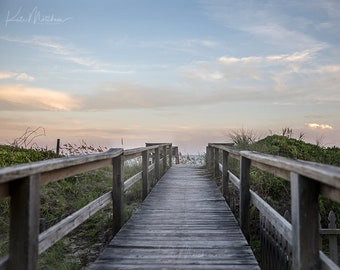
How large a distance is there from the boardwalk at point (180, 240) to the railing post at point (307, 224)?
1080mm

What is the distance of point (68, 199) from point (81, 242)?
230 centimetres

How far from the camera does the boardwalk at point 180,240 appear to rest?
12.5 feet

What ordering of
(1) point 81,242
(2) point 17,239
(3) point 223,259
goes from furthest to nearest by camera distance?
(1) point 81,242 < (3) point 223,259 < (2) point 17,239

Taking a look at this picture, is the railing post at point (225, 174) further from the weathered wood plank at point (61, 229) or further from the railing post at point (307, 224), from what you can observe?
the railing post at point (307, 224)

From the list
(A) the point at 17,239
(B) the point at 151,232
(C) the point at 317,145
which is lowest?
(B) the point at 151,232

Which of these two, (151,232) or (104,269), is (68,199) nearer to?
(151,232)

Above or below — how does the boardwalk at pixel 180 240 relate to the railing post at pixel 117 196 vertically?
below

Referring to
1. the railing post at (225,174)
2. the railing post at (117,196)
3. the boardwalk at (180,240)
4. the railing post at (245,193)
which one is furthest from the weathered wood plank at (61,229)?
the railing post at (225,174)

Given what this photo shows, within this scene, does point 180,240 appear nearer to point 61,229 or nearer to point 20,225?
point 61,229

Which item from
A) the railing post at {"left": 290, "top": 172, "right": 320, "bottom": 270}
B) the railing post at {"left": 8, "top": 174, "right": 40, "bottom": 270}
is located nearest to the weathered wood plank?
the railing post at {"left": 8, "top": 174, "right": 40, "bottom": 270}

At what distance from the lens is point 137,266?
3703mm

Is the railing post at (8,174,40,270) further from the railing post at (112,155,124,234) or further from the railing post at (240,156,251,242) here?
the railing post at (240,156,251,242)

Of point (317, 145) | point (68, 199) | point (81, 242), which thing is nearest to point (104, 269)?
point (81, 242)

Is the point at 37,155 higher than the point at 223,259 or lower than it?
higher
